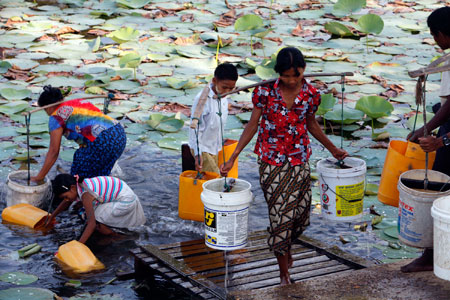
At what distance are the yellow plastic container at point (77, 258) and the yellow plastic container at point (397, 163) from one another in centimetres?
178

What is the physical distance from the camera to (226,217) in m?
3.45

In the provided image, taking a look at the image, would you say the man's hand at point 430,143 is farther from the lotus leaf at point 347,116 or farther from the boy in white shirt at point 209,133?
the lotus leaf at point 347,116

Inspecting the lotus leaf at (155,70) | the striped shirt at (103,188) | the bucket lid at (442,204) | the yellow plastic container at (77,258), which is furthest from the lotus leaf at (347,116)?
the bucket lid at (442,204)

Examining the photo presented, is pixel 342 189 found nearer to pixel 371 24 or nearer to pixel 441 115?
pixel 441 115

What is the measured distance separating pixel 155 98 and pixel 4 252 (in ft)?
10.4

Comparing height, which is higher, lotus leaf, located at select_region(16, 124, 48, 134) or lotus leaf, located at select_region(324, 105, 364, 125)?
lotus leaf, located at select_region(324, 105, 364, 125)

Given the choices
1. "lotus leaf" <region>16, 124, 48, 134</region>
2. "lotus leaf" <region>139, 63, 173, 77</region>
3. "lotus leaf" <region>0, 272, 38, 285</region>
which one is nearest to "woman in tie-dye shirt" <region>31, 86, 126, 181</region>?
"lotus leaf" <region>0, 272, 38, 285</region>

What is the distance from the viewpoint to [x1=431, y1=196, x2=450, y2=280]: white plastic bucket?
292 centimetres

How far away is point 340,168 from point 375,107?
9.46ft

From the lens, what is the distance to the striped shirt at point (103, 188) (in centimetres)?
450

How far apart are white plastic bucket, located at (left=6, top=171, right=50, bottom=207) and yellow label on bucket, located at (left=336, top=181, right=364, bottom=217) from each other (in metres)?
2.23

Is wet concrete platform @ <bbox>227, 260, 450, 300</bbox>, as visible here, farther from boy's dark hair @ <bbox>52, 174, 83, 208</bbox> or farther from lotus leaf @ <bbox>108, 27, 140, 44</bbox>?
lotus leaf @ <bbox>108, 27, 140, 44</bbox>

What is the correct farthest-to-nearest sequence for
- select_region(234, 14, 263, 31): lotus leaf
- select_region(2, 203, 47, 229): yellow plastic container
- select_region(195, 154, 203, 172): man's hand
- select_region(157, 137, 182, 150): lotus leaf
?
1. select_region(234, 14, 263, 31): lotus leaf
2. select_region(157, 137, 182, 150): lotus leaf
3. select_region(2, 203, 47, 229): yellow plastic container
4. select_region(195, 154, 203, 172): man's hand

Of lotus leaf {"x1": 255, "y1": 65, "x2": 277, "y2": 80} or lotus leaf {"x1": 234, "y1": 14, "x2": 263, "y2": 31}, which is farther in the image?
lotus leaf {"x1": 234, "y1": 14, "x2": 263, "y2": 31}
